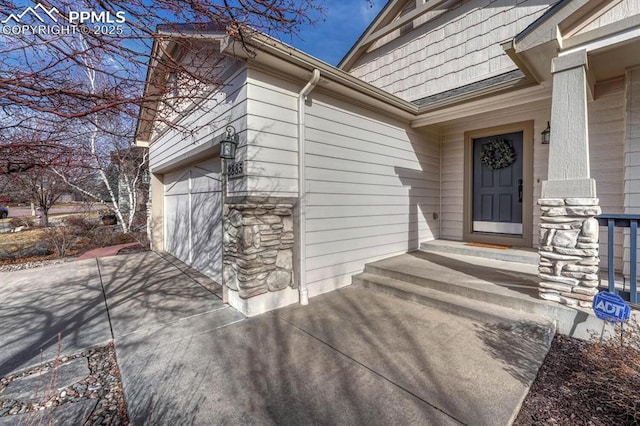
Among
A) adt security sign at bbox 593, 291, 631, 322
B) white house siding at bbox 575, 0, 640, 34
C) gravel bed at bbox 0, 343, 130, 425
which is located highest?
white house siding at bbox 575, 0, 640, 34

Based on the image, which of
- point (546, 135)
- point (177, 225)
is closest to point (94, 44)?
point (177, 225)

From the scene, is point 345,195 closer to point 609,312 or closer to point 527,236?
point 609,312

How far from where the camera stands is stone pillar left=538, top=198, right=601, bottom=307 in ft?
8.79

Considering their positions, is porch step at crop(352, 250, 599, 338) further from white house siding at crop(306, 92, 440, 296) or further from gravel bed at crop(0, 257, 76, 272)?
gravel bed at crop(0, 257, 76, 272)

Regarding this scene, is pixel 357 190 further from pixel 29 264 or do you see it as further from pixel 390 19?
pixel 29 264

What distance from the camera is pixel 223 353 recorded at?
8.49 ft

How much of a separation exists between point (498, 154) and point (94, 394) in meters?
6.56

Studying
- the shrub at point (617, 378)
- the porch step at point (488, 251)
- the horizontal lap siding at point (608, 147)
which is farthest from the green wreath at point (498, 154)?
the shrub at point (617, 378)

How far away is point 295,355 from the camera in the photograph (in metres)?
2.54

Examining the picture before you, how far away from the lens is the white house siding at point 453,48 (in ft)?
17.2

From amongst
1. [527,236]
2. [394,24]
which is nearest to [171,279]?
[527,236]

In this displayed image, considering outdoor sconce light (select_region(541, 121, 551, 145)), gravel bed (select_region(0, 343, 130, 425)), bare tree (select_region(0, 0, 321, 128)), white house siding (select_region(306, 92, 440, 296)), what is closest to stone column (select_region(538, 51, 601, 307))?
outdoor sconce light (select_region(541, 121, 551, 145))

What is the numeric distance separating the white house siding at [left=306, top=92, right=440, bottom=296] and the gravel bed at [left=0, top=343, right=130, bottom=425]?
228cm

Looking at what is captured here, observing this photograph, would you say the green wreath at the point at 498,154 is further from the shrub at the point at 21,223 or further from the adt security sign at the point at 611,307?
the shrub at the point at 21,223
